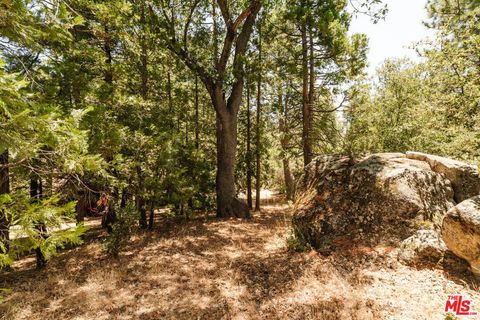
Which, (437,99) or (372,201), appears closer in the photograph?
(372,201)

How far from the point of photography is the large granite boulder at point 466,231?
429cm

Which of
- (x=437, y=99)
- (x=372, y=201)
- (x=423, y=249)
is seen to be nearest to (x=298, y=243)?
(x=372, y=201)

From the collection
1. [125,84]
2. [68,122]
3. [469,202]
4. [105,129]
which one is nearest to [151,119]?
[125,84]

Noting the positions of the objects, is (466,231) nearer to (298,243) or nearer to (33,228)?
(298,243)

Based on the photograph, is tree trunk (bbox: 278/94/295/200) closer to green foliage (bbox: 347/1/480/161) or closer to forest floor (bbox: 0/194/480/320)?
green foliage (bbox: 347/1/480/161)

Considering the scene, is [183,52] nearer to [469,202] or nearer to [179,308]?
[179,308]

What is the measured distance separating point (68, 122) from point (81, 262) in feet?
19.3

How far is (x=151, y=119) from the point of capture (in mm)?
11641

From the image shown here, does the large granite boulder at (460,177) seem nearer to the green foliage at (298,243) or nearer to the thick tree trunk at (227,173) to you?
the green foliage at (298,243)

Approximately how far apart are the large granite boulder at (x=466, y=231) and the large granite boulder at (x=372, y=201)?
3.25 ft

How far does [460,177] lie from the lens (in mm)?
6152

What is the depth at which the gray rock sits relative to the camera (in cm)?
492

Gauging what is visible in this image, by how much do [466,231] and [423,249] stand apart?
90 centimetres

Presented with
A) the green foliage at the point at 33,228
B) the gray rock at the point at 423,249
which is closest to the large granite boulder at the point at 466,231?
the gray rock at the point at 423,249
